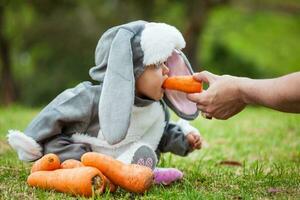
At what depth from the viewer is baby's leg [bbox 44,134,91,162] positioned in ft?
10.7

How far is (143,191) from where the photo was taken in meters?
2.85

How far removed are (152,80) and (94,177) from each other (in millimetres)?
668

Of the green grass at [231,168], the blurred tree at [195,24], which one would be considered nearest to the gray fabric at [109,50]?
the green grass at [231,168]

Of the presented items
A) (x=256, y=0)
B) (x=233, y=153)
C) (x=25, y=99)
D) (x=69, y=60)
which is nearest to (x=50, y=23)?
(x=69, y=60)

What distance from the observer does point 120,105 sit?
2980 mm

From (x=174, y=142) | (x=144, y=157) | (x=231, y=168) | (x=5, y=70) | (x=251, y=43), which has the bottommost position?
(x=251, y=43)

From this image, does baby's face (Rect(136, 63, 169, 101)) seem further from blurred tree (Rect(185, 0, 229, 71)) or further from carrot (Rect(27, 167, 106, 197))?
blurred tree (Rect(185, 0, 229, 71))

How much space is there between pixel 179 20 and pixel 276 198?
16130 millimetres

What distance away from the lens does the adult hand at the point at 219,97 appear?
300cm

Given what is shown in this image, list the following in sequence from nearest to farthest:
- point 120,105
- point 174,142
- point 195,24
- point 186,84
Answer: point 120,105
point 186,84
point 174,142
point 195,24

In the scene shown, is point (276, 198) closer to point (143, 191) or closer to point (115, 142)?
point (143, 191)

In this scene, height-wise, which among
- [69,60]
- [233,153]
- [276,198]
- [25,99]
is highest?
[276,198]

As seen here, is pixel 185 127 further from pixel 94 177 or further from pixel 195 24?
pixel 195 24

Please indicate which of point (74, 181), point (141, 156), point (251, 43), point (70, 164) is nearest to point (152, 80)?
point (141, 156)
